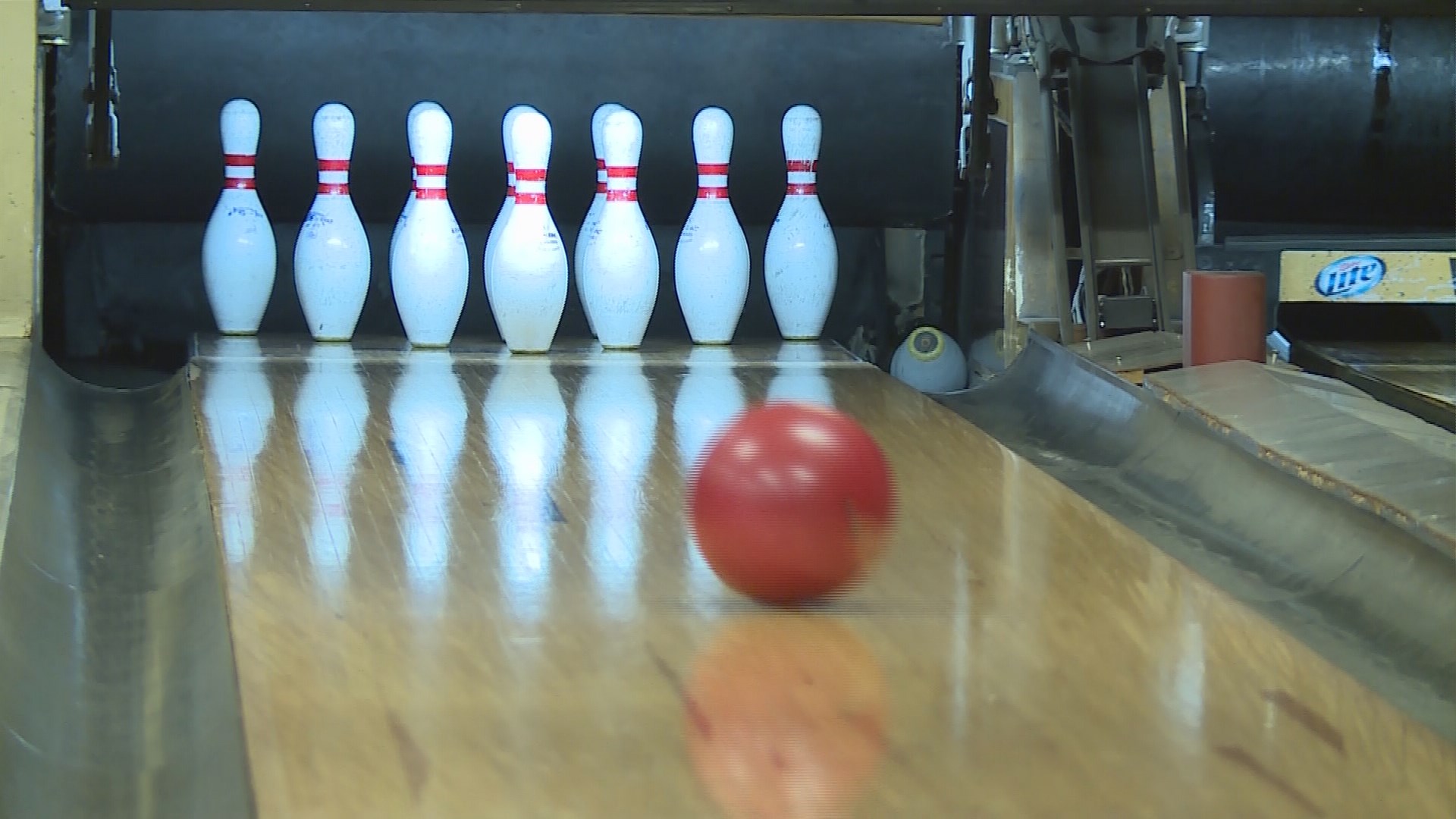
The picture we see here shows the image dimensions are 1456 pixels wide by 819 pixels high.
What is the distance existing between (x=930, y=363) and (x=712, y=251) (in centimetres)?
46

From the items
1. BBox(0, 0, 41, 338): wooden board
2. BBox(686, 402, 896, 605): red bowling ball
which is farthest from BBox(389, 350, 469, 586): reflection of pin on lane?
BBox(0, 0, 41, 338): wooden board

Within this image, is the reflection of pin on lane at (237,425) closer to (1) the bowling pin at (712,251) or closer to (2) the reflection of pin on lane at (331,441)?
(2) the reflection of pin on lane at (331,441)

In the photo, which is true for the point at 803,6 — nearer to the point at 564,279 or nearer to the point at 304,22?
the point at 564,279

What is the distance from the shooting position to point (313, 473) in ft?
6.11

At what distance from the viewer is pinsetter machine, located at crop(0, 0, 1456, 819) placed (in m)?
2.52

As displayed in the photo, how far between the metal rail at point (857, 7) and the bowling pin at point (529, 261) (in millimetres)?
744

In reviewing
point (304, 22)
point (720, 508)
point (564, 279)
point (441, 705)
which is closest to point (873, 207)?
point (564, 279)

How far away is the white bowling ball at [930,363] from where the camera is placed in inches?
123

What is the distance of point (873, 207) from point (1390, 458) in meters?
1.53

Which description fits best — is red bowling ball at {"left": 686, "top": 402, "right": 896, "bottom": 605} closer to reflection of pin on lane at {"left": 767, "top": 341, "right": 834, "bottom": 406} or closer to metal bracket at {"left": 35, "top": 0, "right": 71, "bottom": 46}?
reflection of pin on lane at {"left": 767, "top": 341, "right": 834, "bottom": 406}

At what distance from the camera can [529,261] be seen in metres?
2.87

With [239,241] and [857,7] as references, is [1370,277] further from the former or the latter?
[239,241]

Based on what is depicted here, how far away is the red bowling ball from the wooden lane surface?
36 mm

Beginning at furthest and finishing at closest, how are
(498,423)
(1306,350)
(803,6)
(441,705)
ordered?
(1306,350) → (498,423) → (803,6) → (441,705)
